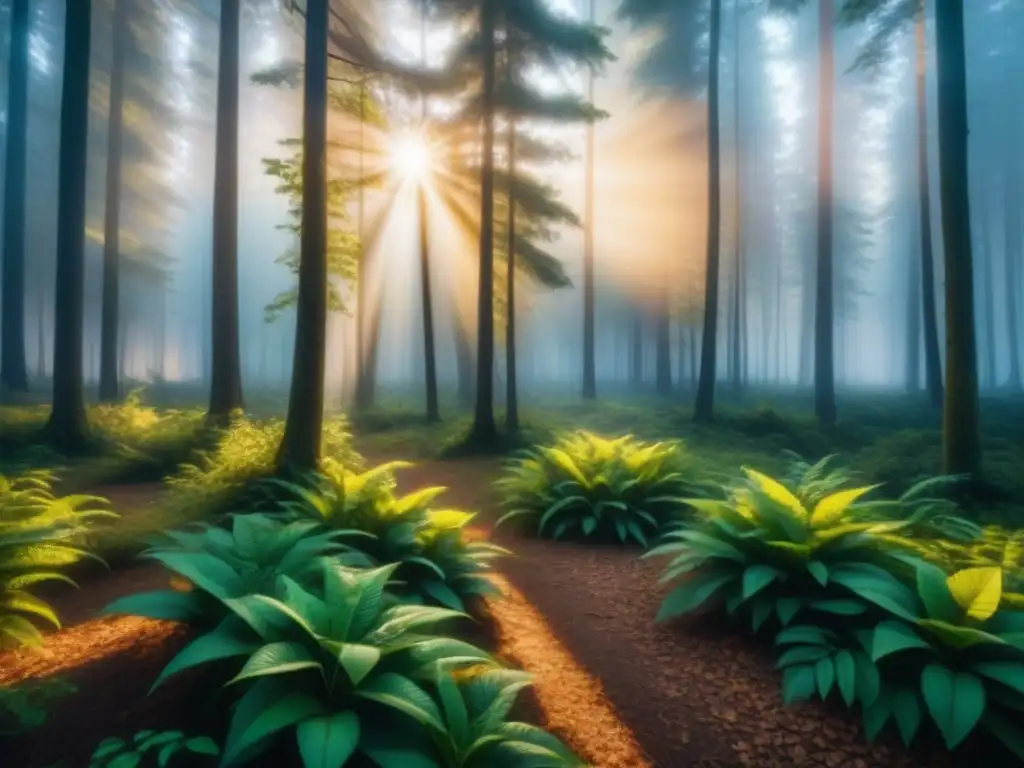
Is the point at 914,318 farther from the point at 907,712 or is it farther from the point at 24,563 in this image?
the point at 24,563

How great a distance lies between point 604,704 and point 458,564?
1.79 metres

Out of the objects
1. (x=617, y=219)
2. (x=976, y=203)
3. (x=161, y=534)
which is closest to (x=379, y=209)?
(x=617, y=219)

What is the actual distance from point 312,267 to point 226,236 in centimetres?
536

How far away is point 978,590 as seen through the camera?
3.50 meters

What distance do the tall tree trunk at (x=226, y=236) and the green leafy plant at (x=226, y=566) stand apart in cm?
824

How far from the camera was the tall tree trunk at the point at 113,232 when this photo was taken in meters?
18.3

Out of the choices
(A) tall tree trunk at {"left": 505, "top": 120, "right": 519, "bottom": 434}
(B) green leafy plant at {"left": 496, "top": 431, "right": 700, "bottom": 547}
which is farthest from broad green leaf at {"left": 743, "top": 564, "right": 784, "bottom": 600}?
(A) tall tree trunk at {"left": 505, "top": 120, "right": 519, "bottom": 434}

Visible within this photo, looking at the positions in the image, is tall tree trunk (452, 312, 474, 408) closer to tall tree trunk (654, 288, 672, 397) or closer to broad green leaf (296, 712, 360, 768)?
tall tree trunk (654, 288, 672, 397)

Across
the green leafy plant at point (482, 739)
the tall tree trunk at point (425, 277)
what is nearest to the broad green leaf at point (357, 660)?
the green leafy plant at point (482, 739)

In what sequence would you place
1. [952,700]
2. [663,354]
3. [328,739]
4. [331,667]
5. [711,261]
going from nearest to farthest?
1. [328,739]
2. [331,667]
3. [952,700]
4. [711,261]
5. [663,354]

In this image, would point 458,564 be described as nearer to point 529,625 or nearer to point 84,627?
point 529,625

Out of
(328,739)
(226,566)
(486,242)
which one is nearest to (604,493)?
(226,566)

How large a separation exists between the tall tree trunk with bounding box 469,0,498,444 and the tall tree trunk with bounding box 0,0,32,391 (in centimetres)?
1503

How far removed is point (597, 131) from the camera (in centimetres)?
2669
